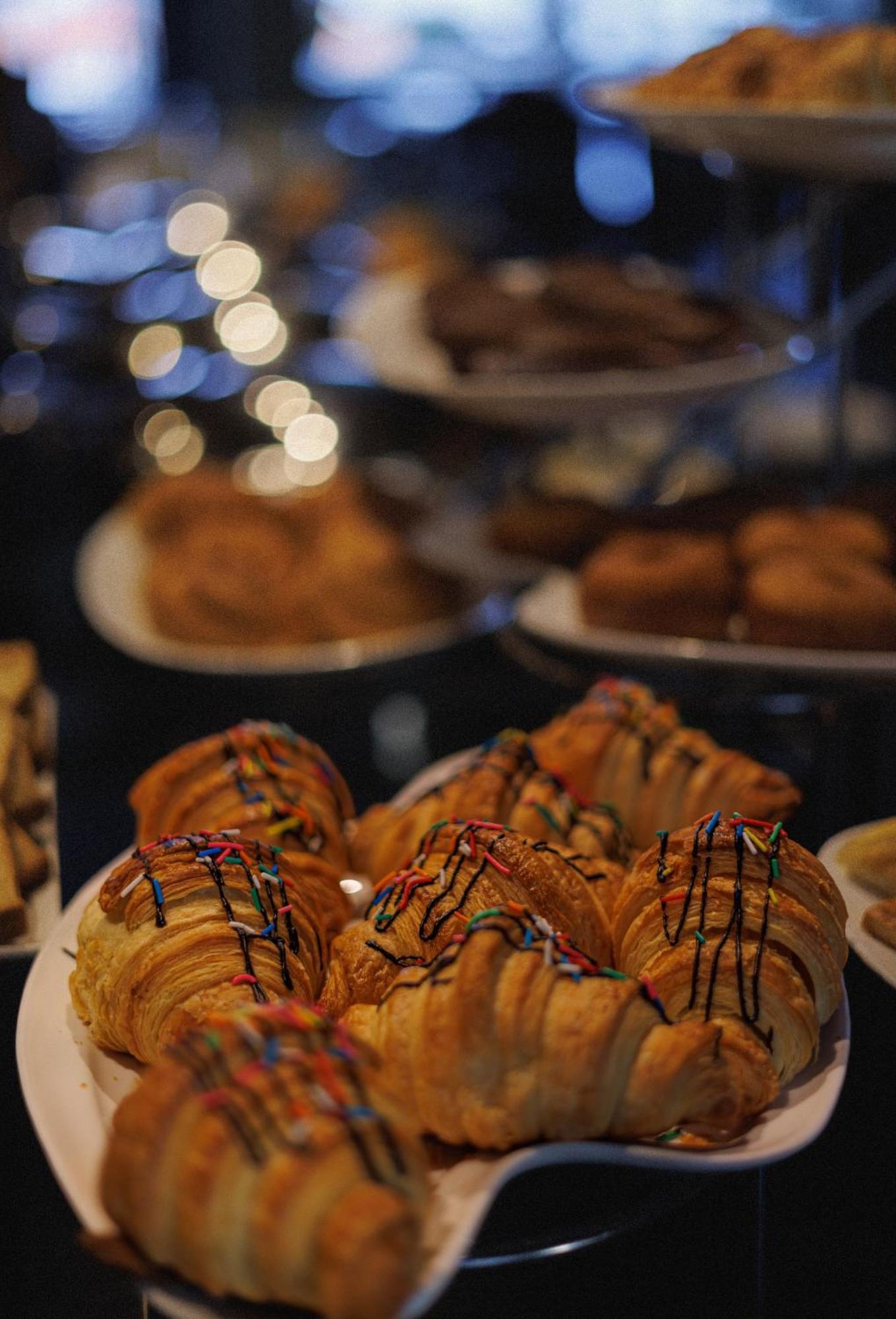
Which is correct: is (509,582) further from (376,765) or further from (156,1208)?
(156,1208)

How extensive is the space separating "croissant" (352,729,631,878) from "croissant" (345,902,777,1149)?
291 millimetres

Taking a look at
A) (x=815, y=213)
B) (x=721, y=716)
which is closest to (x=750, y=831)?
(x=721, y=716)

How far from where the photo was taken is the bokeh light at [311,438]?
2.87m

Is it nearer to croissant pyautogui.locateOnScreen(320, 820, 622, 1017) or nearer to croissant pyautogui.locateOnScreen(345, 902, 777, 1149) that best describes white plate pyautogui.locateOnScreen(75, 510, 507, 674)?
croissant pyautogui.locateOnScreen(320, 820, 622, 1017)

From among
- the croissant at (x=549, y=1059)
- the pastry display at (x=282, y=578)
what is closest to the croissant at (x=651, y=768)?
the croissant at (x=549, y=1059)

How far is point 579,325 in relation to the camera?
75.3 inches

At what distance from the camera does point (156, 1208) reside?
0.74 meters

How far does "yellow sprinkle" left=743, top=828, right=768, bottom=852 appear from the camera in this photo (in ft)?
3.23

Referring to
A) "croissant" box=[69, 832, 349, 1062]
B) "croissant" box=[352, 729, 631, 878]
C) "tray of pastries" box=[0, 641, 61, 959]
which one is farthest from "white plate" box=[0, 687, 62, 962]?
"croissant" box=[352, 729, 631, 878]

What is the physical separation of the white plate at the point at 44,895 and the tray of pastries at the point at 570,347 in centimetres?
69

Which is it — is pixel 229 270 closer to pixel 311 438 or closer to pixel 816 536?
pixel 311 438

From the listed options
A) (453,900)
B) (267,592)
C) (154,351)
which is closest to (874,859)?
(453,900)

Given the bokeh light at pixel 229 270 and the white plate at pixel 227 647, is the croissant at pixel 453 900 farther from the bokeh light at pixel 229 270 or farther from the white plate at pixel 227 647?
the bokeh light at pixel 229 270

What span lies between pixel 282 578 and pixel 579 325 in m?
0.60
